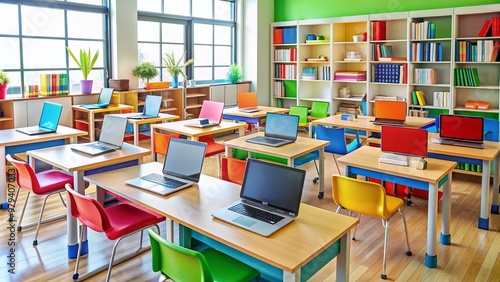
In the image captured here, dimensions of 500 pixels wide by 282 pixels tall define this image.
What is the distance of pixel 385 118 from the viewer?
5.89 m

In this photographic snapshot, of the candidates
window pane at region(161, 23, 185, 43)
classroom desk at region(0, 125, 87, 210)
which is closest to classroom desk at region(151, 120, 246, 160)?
classroom desk at region(0, 125, 87, 210)

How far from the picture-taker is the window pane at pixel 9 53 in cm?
649

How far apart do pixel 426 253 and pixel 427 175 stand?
0.67 m

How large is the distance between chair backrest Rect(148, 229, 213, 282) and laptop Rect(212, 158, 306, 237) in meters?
0.39

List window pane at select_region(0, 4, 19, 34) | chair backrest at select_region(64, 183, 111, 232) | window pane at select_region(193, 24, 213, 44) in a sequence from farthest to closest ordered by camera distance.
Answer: window pane at select_region(193, 24, 213, 44), window pane at select_region(0, 4, 19, 34), chair backrest at select_region(64, 183, 111, 232)

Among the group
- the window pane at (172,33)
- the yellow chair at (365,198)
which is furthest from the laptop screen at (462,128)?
the window pane at (172,33)

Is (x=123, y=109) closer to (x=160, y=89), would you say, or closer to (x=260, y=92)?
(x=160, y=89)

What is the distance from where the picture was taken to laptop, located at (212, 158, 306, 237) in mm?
2484

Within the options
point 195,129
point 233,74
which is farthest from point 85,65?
point 233,74

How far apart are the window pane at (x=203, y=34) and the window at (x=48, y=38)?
6.73 feet

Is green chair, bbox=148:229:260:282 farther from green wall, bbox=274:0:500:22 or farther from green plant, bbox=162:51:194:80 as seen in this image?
green wall, bbox=274:0:500:22

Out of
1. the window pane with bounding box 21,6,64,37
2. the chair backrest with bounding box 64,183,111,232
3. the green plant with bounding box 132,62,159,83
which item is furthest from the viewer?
the green plant with bounding box 132,62,159,83

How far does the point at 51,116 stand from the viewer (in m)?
5.06

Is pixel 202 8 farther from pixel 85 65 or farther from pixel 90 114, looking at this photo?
pixel 90 114
